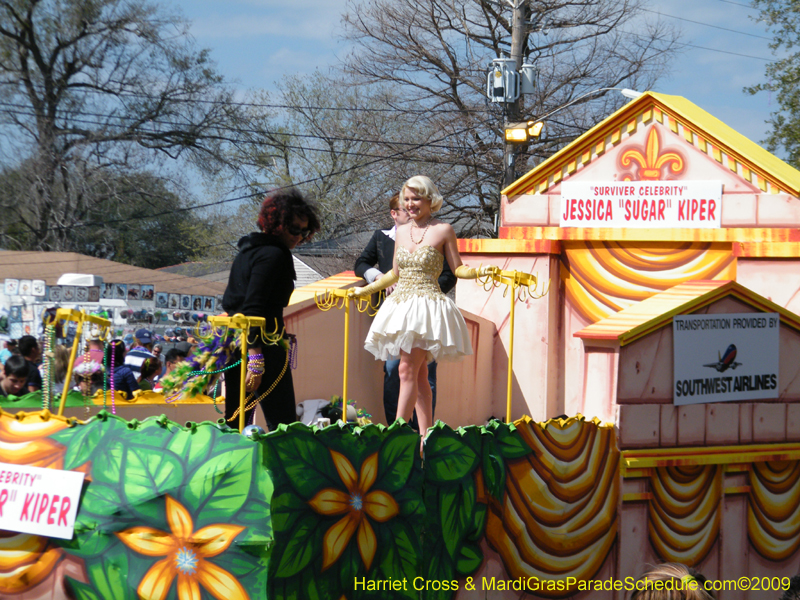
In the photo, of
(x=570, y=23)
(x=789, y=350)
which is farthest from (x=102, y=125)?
(x=789, y=350)

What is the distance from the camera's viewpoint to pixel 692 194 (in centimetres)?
712

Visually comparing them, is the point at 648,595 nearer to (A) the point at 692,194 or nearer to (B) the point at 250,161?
(A) the point at 692,194

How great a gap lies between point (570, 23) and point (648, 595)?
20511mm

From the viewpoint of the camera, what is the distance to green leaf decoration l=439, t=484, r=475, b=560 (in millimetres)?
4047

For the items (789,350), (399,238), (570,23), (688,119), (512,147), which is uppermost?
(570,23)

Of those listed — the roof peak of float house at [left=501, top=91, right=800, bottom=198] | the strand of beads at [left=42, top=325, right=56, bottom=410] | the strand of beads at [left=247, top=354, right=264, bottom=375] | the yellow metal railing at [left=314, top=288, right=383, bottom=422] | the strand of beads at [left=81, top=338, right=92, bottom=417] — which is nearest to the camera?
the strand of beads at [left=42, top=325, right=56, bottom=410]

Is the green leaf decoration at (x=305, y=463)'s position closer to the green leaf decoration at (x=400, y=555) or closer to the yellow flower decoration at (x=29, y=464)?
the green leaf decoration at (x=400, y=555)

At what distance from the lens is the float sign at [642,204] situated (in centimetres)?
708

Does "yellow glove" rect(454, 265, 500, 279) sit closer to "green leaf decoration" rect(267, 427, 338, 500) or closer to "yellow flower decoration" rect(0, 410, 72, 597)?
"green leaf decoration" rect(267, 427, 338, 500)

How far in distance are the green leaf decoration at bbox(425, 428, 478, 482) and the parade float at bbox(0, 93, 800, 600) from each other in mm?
13

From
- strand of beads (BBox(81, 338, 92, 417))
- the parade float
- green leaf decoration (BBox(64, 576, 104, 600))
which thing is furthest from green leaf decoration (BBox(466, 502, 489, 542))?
strand of beads (BBox(81, 338, 92, 417))

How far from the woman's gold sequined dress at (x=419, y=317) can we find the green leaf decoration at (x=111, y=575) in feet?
6.20

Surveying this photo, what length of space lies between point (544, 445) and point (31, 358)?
16.3 ft

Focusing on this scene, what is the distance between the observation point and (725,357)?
514 centimetres
